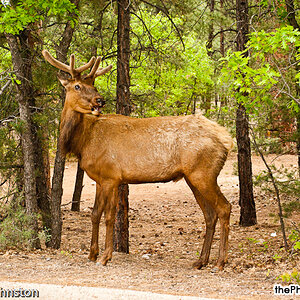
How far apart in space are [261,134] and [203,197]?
411 centimetres

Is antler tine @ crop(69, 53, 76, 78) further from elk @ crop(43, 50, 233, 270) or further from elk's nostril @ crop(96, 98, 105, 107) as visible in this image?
elk's nostril @ crop(96, 98, 105, 107)

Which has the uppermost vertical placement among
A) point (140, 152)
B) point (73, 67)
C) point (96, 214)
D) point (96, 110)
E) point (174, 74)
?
point (174, 74)

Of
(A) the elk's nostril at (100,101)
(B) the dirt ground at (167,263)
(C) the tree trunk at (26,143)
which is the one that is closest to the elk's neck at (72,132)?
(A) the elk's nostril at (100,101)

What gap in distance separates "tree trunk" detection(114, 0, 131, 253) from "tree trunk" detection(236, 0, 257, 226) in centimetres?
345

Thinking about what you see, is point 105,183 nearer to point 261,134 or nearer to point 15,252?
point 15,252

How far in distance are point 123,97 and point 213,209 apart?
3.07 meters

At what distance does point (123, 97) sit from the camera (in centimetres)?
937

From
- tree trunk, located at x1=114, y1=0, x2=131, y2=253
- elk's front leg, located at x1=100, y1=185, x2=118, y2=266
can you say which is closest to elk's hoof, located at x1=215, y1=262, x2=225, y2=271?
elk's front leg, located at x1=100, y1=185, x2=118, y2=266

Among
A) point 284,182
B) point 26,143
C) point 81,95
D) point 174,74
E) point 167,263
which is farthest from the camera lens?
point 174,74

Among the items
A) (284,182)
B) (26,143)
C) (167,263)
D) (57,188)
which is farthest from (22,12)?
(284,182)

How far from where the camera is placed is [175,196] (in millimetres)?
20016

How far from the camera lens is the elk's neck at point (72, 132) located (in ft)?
25.0

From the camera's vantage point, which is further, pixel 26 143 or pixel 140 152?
pixel 26 143

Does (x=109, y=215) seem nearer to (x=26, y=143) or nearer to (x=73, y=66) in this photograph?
(x=73, y=66)
